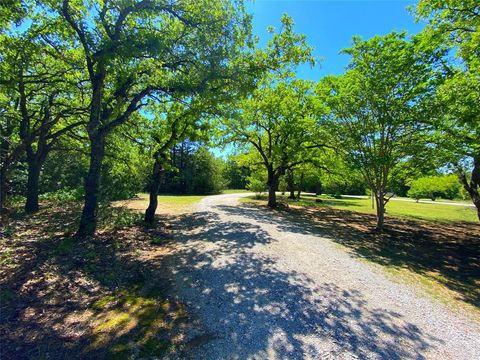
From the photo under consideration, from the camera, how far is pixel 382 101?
8.53 m

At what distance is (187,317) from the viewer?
3.60 metres

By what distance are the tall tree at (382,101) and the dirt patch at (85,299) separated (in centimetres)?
866

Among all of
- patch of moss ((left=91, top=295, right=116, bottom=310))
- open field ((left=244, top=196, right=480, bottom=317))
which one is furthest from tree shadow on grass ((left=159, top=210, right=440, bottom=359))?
open field ((left=244, top=196, right=480, bottom=317))

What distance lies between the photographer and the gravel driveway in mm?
2988

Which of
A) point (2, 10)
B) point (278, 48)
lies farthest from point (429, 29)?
point (2, 10)

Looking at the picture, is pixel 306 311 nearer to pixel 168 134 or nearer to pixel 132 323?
pixel 132 323

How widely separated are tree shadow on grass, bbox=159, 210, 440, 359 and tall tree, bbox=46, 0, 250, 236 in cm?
509

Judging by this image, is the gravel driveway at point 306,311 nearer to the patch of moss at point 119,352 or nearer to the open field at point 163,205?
the patch of moss at point 119,352

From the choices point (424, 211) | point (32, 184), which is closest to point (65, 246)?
point (32, 184)

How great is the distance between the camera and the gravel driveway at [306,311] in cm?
299

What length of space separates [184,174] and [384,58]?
107 ft

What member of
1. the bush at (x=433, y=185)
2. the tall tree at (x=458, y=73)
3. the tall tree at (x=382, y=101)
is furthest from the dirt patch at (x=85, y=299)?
the bush at (x=433, y=185)

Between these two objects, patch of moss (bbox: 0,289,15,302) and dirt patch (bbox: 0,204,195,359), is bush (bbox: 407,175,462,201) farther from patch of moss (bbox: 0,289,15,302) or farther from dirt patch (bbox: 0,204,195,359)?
patch of moss (bbox: 0,289,15,302)

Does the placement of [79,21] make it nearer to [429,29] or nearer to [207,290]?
[207,290]
